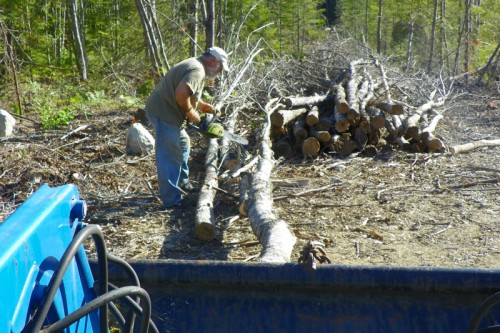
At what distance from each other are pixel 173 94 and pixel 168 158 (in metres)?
0.71

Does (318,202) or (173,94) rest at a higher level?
(173,94)

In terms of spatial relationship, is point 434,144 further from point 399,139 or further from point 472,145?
point 472,145

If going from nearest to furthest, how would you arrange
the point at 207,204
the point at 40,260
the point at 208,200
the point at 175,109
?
the point at 40,260
the point at 207,204
the point at 208,200
the point at 175,109

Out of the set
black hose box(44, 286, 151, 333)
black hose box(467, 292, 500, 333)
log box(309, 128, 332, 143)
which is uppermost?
black hose box(44, 286, 151, 333)

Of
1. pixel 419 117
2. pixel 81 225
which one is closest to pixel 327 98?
pixel 419 117

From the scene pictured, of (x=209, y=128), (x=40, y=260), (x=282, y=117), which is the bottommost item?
(x=282, y=117)

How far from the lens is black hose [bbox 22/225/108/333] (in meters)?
1.65

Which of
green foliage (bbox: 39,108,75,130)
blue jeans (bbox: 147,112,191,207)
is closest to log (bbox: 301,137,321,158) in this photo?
blue jeans (bbox: 147,112,191,207)

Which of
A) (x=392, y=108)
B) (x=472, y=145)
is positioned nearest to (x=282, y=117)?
(x=392, y=108)

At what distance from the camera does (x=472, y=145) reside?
958cm

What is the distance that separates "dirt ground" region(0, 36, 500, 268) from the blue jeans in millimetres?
213

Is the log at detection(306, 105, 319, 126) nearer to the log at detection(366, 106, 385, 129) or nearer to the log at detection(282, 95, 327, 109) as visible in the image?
the log at detection(282, 95, 327, 109)

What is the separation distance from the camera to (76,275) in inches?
87.8

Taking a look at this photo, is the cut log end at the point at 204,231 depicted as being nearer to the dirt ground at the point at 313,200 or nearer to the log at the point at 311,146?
the dirt ground at the point at 313,200
